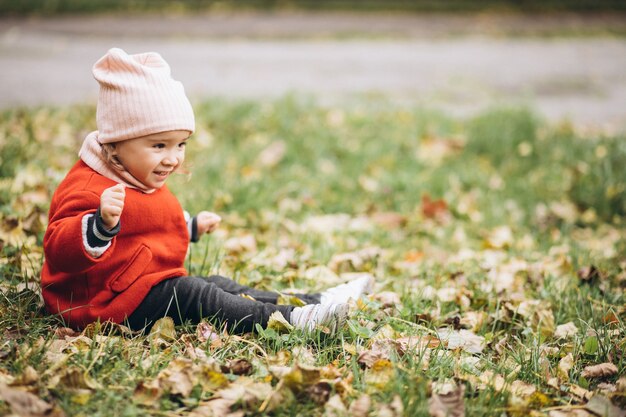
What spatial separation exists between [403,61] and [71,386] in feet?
23.9

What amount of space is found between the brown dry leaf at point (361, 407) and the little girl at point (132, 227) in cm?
46

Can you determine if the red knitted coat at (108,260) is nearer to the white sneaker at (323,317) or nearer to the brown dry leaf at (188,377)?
the brown dry leaf at (188,377)

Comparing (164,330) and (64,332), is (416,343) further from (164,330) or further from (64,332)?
(64,332)

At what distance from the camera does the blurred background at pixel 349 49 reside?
21.9ft

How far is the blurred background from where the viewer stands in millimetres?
6684

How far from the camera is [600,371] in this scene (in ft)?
7.34

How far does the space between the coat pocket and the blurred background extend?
12.4 feet

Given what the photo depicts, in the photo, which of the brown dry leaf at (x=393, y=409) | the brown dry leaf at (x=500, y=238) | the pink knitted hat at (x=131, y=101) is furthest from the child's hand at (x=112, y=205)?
the brown dry leaf at (x=500, y=238)

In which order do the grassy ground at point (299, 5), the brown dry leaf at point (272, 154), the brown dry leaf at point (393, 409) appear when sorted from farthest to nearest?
the grassy ground at point (299, 5), the brown dry leaf at point (272, 154), the brown dry leaf at point (393, 409)

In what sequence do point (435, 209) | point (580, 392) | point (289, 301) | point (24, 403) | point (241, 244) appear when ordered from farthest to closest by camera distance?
1. point (435, 209)
2. point (241, 244)
3. point (289, 301)
4. point (580, 392)
5. point (24, 403)

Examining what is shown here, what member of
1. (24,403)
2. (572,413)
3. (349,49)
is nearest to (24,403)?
(24,403)

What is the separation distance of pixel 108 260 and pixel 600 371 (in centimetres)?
183

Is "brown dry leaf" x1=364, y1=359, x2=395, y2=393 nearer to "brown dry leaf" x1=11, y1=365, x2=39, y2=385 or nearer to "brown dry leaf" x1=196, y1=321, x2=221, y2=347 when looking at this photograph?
"brown dry leaf" x1=196, y1=321, x2=221, y2=347

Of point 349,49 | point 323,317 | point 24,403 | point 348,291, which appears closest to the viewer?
point 24,403
